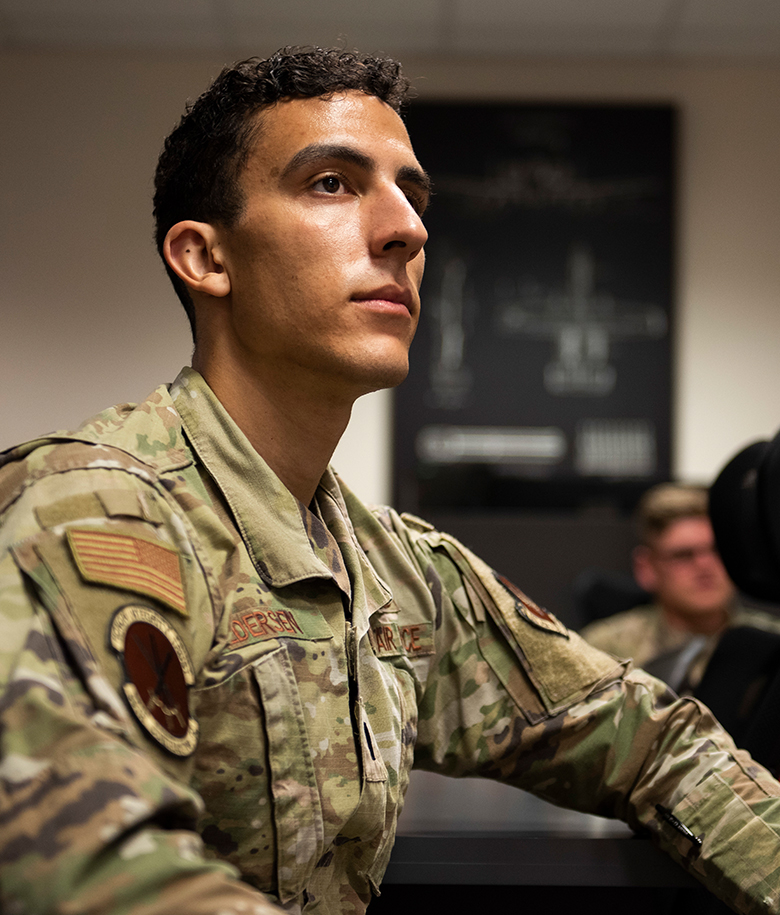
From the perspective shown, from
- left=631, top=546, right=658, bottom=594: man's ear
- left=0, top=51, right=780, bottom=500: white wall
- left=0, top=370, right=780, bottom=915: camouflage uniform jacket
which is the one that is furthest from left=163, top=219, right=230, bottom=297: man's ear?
left=0, top=51, right=780, bottom=500: white wall

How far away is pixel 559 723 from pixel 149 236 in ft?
8.53

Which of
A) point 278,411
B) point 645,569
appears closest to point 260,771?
point 278,411

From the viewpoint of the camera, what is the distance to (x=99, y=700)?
0.55 metres

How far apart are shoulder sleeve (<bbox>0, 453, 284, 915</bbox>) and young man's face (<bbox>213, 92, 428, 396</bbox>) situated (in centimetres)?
27

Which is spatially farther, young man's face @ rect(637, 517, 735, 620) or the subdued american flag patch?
young man's face @ rect(637, 517, 735, 620)

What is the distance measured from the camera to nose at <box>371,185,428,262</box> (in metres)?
0.93

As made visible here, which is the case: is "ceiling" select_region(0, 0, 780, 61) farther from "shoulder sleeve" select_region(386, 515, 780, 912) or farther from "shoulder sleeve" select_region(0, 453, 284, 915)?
"shoulder sleeve" select_region(0, 453, 284, 915)

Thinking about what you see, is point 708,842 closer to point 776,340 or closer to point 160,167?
point 160,167

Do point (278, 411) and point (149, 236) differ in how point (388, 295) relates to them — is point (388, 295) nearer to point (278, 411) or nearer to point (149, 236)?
point (278, 411)

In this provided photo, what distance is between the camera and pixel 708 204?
326 centimetres

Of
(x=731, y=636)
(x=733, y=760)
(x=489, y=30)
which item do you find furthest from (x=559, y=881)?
(x=489, y=30)

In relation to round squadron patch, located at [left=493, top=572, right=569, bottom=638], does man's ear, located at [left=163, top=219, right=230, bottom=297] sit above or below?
above

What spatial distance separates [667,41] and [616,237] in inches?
27.0

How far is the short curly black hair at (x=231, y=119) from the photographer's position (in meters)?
0.96
